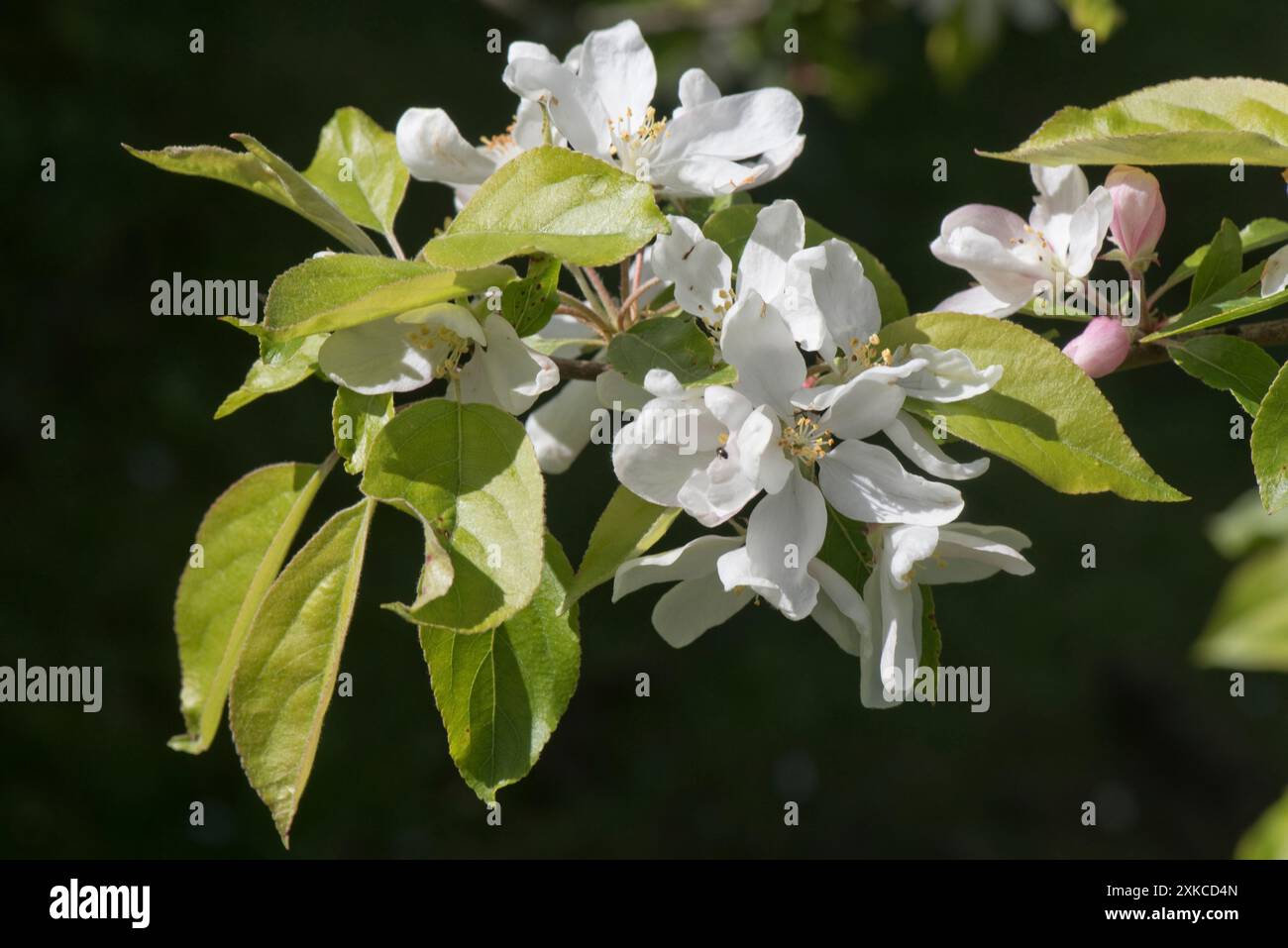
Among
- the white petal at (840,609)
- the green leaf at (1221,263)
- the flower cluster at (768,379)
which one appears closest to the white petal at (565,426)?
the flower cluster at (768,379)

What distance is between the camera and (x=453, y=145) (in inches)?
50.1

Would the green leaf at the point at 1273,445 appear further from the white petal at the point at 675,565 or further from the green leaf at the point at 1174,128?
the white petal at the point at 675,565

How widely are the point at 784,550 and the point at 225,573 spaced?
56cm

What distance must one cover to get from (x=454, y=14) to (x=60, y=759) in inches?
126

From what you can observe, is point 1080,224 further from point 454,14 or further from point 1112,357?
point 454,14

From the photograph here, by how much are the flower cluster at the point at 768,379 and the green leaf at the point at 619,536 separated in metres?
0.02

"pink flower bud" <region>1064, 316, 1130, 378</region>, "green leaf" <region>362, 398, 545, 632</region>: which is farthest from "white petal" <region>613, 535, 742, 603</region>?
"pink flower bud" <region>1064, 316, 1130, 378</region>

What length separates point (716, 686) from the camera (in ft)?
13.1

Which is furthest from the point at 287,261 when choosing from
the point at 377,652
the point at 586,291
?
the point at 586,291

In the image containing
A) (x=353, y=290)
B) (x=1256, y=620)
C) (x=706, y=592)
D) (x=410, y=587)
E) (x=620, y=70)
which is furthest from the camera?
(x=410, y=587)

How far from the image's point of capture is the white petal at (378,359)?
1.09 m

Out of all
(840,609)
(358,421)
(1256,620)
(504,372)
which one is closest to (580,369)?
(504,372)

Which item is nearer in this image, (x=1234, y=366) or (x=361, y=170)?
(x=1234, y=366)

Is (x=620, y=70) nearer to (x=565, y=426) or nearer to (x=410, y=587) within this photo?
(x=565, y=426)
